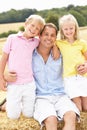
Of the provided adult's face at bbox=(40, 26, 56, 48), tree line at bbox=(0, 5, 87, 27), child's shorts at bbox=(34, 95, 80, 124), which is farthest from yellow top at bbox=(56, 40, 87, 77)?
tree line at bbox=(0, 5, 87, 27)

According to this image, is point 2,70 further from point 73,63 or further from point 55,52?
point 73,63

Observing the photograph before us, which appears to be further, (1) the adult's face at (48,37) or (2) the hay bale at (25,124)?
(1) the adult's face at (48,37)

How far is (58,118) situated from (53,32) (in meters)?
0.71

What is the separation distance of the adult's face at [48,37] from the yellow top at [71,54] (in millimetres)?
121

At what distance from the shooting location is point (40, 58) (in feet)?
10.2

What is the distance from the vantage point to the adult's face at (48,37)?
9.97ft

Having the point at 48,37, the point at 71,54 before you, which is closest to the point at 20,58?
the point at 48,37

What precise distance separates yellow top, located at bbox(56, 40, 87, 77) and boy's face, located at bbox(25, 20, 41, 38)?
0.24m

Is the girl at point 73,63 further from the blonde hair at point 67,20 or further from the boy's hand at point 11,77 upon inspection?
the boy's hand at point 11,77

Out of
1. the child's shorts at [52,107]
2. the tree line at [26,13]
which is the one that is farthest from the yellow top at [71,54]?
the tree line at [26,13]

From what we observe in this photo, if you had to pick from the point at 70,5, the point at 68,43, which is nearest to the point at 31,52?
the point at 68,43

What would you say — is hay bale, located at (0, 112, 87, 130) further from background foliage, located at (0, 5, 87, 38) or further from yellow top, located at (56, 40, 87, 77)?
background foliage, located at (0, 5, 87, 38)

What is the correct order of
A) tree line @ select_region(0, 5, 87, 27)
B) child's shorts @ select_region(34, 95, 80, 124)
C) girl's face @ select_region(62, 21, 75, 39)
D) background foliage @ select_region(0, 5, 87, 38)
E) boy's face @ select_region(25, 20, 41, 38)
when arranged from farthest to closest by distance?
background foliage @ select_region(0, 5, 87, 38), tree line @ select_region(0, 5, 87, 27), girl's face @ select_region(62, 21, 75, 39), boy's face @ select_region(25, 20, 41, 38), child's shorts @ select_region(34, 95, 80, 124)

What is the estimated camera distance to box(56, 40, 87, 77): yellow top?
3.10m
